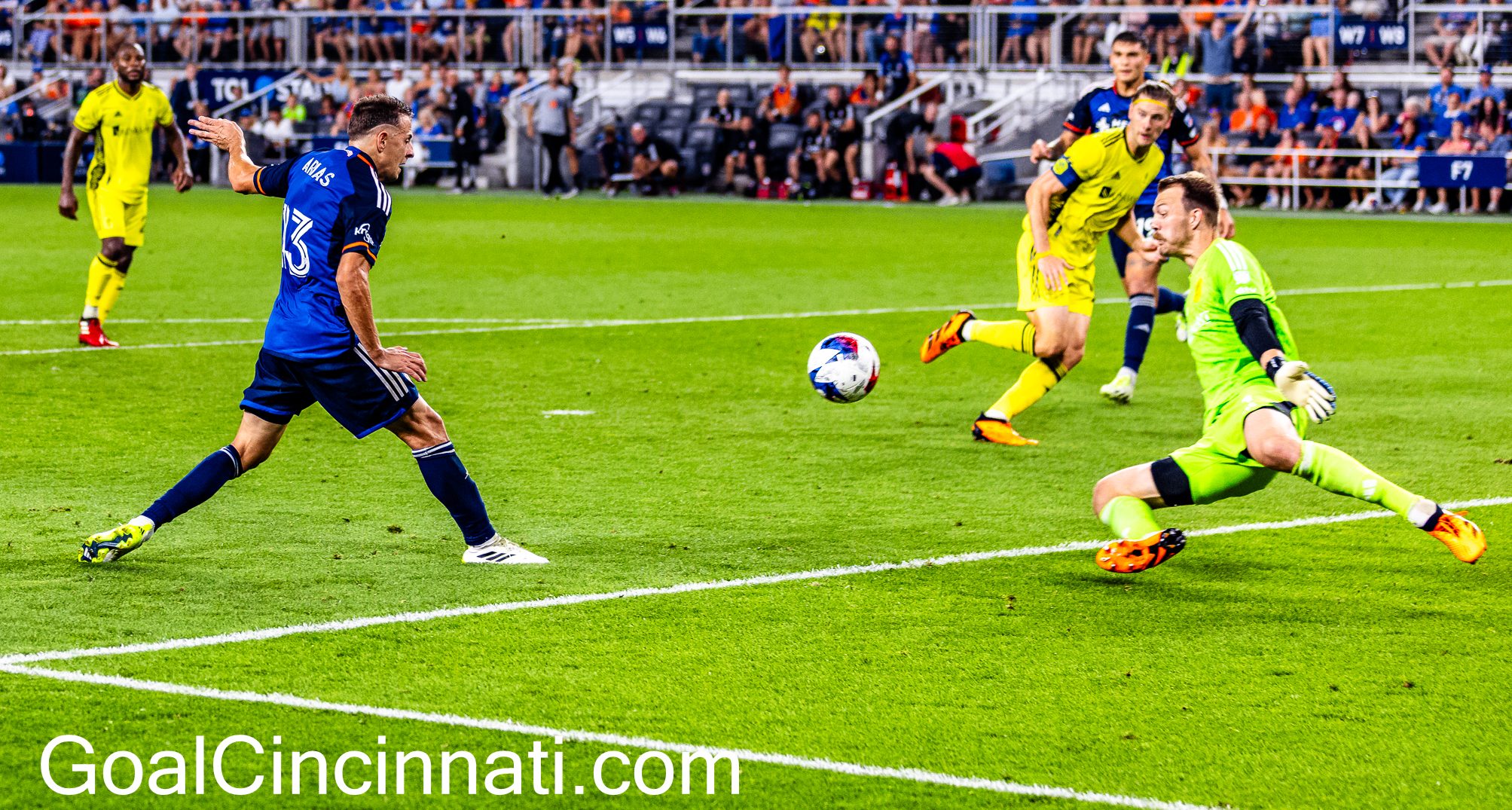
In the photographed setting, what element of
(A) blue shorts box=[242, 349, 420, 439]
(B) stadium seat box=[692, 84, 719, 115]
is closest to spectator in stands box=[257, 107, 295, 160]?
(B) stadium seat box=[692, 84, 719, 115]

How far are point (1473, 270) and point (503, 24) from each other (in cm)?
2380

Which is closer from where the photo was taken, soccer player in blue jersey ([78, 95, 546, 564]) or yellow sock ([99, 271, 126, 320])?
soccer player in blue jersey ([78, 95, 546, 564])

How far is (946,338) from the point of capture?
10516mm

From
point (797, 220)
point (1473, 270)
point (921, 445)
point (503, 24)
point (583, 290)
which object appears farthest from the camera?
point (503, 24)

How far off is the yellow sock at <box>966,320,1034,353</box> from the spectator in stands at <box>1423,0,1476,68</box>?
2254 cm

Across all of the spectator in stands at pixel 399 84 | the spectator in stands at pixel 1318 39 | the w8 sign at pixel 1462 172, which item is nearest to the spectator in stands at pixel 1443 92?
the w8 sign at pixel 1462 172

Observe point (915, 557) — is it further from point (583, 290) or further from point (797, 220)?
point (797, 220)

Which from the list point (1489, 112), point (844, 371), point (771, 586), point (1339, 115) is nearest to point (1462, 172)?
point (1489, 112)

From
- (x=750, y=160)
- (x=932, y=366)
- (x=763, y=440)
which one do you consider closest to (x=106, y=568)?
(x=763, y=440)

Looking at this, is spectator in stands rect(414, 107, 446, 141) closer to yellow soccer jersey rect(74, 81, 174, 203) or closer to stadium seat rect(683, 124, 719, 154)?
stadium seat rect(683, 124, 719, 154)

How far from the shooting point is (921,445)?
32.0 ft

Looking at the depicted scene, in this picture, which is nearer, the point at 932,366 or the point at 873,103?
the point at 932,366

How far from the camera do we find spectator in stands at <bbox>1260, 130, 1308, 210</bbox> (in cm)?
2955

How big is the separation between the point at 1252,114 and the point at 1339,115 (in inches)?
56.7
